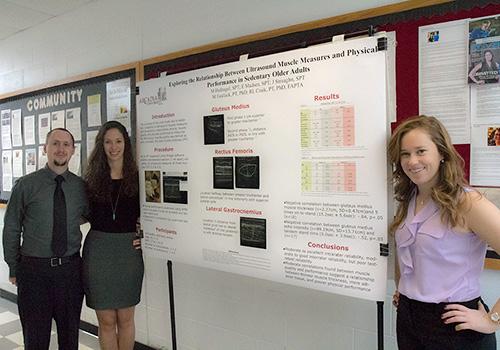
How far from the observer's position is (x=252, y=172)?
5.93 feet

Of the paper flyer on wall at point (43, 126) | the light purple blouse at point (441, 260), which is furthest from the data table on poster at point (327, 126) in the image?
the paper flyer on wall at point (43, 126)

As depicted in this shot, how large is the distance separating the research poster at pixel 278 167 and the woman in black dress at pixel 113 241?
0.13m

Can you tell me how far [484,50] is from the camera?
1534 mm

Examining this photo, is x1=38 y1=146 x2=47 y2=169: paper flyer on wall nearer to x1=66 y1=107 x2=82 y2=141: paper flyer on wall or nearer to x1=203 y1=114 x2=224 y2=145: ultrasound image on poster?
x1=66 y1=107 x2=82 y2=141: paper flyer on wall

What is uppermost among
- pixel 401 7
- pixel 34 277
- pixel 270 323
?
pixel 401 7

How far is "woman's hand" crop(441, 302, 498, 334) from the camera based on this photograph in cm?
119

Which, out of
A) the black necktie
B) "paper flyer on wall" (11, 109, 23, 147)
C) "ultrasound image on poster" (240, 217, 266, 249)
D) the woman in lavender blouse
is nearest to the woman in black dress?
the black necktie

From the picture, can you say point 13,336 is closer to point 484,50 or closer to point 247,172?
point 247,172

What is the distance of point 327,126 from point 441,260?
66 centimetres

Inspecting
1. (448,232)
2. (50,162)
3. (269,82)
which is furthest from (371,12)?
(50,162)

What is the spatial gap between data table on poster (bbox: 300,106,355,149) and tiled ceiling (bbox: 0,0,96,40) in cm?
242

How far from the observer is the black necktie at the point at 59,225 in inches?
87.9

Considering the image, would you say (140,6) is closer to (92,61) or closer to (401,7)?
(92,61)

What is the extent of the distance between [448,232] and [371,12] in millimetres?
1097
